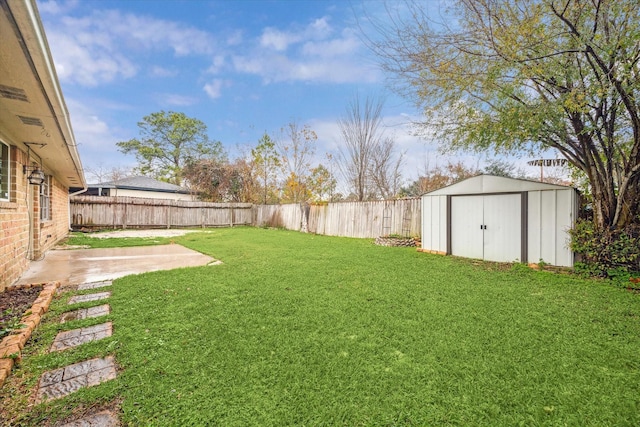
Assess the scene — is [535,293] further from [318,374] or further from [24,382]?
[24,382]

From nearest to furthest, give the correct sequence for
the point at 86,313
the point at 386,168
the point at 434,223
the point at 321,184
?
the point at 86,313 → the point at 434,223 → the point at 386,168 → the point at 321,184

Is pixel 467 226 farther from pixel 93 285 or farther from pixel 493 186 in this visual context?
pixel 93 285

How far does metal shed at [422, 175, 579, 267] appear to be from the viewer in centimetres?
512

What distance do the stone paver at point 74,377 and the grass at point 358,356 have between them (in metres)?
0.08

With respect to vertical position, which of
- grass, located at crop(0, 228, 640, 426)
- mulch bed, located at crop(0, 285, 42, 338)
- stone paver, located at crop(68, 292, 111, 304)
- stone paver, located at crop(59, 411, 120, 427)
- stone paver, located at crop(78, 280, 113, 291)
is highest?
mulch bed, located at crop(0, 285, 42, 338)

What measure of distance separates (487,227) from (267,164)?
14.1 metres

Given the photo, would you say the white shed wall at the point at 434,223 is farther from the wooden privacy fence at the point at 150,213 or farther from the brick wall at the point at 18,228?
the wooden privacy fence at the point at 150,213

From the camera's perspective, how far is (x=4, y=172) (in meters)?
3.88

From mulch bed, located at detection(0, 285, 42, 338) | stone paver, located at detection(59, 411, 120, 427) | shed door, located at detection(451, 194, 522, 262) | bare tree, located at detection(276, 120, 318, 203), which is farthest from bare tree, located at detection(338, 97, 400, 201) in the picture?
stone paver, located at detection(59, 411, 120, 427)

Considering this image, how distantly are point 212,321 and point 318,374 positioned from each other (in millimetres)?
1322

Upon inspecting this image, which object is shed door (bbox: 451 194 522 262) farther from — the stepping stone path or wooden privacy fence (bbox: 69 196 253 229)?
wooden privacy fence (bbox: 69 196 253 229)

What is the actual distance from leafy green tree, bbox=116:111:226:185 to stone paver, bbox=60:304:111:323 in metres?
21.9

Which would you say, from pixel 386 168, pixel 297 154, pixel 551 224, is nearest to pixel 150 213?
pixel 297 154

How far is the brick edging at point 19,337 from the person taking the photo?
5.91 ft
